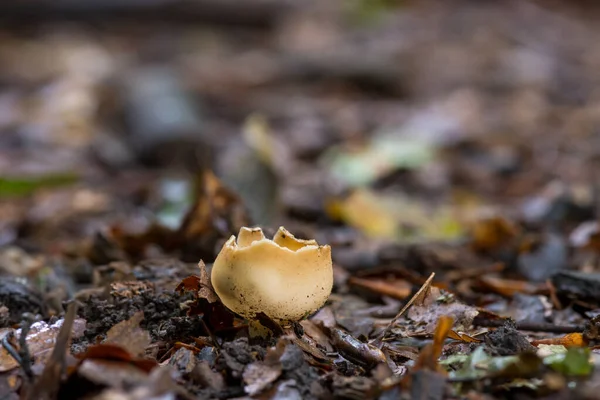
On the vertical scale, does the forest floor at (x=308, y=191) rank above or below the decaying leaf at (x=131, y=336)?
below

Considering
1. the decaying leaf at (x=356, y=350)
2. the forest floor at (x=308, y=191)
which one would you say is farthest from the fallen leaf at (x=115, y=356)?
the decaying leaf at (x=356, y=350)

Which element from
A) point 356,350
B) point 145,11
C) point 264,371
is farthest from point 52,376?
point 145,11

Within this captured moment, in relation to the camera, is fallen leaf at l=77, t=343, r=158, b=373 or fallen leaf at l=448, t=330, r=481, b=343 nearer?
fallen leaf at l=77, t=343, r=158, b=373

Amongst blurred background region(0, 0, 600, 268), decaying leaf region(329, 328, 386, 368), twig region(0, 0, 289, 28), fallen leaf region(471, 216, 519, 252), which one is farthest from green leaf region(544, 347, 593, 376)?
twig region(0, 0, 289, 28)

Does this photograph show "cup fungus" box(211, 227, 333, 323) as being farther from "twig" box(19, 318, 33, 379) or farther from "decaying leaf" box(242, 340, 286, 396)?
"twig" box(19, 318, 33, 379)

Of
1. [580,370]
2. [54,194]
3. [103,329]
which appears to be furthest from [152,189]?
[580,370]

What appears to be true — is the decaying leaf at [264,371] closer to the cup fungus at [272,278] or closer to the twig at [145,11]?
the cup fungus at [272,278]
